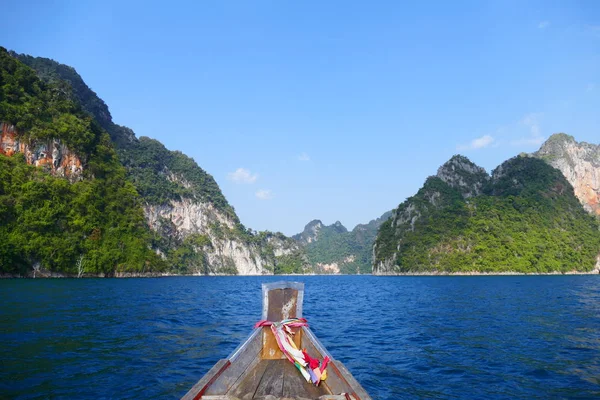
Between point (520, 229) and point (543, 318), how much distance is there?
154869 mm

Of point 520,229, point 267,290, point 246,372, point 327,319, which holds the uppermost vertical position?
point 520,229

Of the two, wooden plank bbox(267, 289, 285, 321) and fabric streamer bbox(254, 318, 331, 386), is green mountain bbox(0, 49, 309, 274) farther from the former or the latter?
fabric streamer bbox(254, 318, 331, 386)

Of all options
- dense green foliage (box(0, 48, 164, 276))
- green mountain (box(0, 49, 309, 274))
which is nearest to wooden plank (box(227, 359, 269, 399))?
dense green foliage (box(0, 48, 164, 276))

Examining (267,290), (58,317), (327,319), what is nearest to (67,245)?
(58,317)

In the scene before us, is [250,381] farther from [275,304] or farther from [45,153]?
[45,153]

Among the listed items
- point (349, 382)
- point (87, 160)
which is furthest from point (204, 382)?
point (87, 160)

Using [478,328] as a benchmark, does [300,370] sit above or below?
above

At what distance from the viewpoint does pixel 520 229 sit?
16012cm

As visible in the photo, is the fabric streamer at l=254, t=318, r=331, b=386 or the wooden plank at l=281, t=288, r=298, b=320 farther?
the wooden plank at l=281, t=288, r=298, b=320

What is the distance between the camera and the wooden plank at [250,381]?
621cm

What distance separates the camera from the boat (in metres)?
5.84

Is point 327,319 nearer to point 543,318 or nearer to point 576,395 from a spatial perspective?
point 543,318

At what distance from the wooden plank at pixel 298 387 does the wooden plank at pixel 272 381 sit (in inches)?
3.8

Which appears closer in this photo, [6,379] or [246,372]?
[246,372]
